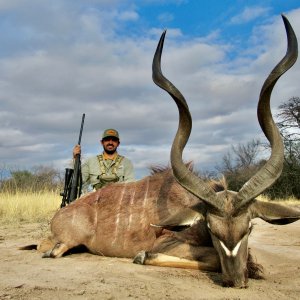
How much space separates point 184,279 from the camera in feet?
13.3

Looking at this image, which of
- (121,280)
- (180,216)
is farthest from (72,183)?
(121,280)

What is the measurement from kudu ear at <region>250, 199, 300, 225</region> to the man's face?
3.92 m

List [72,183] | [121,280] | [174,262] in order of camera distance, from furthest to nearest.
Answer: [72,183], [174,262], [121,280]

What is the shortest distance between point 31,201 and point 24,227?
2850 millimetres

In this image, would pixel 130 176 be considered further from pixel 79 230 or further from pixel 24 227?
pixel 24 227

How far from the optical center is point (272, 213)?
423 cm

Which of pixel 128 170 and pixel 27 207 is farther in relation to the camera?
pixel 27 207

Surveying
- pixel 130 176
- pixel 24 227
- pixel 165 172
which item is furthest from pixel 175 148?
pixel 24 227

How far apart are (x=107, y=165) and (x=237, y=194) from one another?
158 inches

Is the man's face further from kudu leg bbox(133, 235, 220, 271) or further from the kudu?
kudu leg bbox(133, 235, 220, 271)

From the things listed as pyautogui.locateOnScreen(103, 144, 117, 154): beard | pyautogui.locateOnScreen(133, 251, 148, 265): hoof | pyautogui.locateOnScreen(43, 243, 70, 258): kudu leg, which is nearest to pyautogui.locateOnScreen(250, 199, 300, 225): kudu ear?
pyautogui.locateOnScreen(133, 251, 148, 265): hoof

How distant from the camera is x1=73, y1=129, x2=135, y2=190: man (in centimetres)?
768

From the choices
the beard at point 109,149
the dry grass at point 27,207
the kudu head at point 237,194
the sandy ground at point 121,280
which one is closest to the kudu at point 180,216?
the kudu head at point 237,194

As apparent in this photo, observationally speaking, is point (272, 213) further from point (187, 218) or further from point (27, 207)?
point (27, 207)
